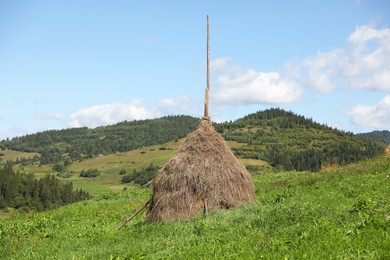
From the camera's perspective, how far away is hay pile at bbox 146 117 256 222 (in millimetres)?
16828

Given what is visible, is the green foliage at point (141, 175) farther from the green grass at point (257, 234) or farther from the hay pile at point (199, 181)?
the hay pile at point (199, 181)

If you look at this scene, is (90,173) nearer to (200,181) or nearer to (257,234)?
(200,181)

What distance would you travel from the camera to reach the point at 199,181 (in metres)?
17.0

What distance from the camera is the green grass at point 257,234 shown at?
895cm

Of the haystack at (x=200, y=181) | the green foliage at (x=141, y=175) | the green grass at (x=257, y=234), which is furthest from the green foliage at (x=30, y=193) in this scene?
the haystack at (x=200, y=181)

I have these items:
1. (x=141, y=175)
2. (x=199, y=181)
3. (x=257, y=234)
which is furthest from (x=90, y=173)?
(x=257, y=234)

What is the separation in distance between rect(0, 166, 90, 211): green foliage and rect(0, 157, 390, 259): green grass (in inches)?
3393

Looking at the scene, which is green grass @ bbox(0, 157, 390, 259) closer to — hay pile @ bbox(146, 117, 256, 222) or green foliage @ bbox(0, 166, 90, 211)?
hay pile @ bbox(146, 117, 256, 222)

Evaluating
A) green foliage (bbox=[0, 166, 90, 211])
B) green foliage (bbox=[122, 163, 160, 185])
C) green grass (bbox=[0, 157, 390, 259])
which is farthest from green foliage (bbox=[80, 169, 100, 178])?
green grass (bbox=[0, 157, 390, 259])

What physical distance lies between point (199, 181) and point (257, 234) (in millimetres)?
6071

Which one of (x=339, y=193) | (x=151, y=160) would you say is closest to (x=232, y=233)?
(x=339, y=193)

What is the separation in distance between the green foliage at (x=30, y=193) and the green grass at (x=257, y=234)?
86.2 m

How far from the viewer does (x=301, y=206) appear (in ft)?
47.2

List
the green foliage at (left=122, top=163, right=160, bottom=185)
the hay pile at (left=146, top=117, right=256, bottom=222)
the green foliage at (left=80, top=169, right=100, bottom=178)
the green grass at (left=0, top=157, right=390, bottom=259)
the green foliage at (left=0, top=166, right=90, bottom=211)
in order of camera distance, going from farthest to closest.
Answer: the green foliage at (left=80, top=169, right=100, bottom=178), the green foliage at (left=122, top=163, right=160, bottom=185), the green foliage at (left=0, top=166, right=90, bottom=211), the hay pile at (left=146, top=117, right=256, bottom=222), the green grass at (left=0, top=157, right=390, bottom=259)
